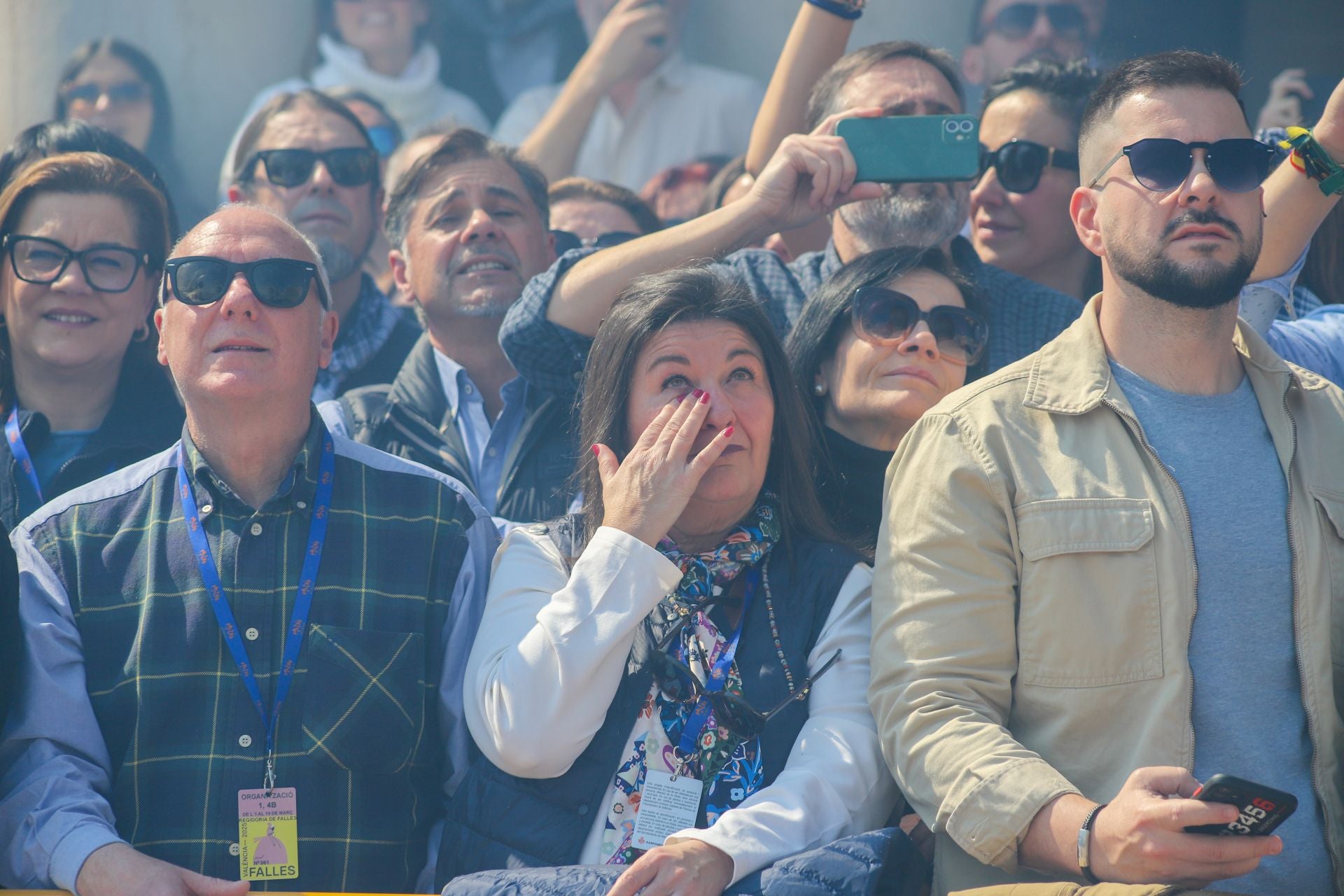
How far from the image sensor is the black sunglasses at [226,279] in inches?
132

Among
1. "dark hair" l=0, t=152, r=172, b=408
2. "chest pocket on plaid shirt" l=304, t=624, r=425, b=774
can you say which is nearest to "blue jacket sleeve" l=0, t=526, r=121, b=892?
"chest pocket on plaid shirt" l=304, t=624, r=425, b=774

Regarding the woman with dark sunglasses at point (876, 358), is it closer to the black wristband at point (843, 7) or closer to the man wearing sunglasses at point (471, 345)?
the man wearing sunglasses at point (471, 345)

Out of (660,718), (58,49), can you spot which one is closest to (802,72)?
(660,718)

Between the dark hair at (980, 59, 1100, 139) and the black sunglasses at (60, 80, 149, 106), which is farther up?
the dark hair at (980, 59, 1100, 139)

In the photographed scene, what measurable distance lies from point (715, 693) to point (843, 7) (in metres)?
2.72

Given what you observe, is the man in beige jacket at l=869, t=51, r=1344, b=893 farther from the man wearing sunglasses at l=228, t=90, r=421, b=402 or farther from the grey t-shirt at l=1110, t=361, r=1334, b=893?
the man wearing sunglasses at l=228, t=90, r=421, b=402

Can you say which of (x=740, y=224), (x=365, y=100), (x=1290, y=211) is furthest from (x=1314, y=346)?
(x=365, y=100)

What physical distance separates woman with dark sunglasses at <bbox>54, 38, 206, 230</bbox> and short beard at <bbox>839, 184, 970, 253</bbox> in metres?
3.90

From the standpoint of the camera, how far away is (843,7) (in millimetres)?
4652

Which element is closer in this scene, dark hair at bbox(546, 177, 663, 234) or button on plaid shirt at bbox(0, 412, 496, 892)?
button on plaid shirt at bbox(0, 412, 496, 892)

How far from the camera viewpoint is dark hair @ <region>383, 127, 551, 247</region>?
16.5 feet

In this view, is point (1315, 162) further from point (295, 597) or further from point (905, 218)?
point (295, 597)

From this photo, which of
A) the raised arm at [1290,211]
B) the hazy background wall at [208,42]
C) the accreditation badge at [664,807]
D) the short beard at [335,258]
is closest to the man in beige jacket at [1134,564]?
the accreditation badge at [664,807]

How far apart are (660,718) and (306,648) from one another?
2.76 feet
